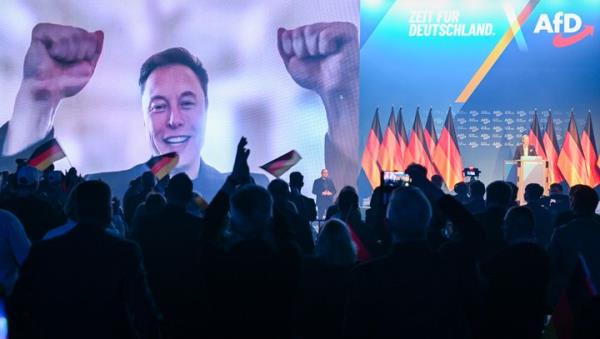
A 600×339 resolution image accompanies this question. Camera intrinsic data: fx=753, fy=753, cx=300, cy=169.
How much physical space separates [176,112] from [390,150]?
4.42m

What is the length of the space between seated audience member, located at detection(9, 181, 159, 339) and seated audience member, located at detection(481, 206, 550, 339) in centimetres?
168

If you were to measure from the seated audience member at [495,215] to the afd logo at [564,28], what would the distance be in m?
11.6

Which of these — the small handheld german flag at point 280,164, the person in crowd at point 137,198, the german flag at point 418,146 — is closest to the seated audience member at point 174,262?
the small handheld german flag at point 280,164

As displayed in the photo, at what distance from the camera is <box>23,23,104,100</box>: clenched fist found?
14852mm

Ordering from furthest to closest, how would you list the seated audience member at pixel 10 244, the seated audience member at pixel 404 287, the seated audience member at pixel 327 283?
the seated audience member at pixel 10 244 < the seated audience member at pixel 327 283 < the seated audience member at pixel 404 287

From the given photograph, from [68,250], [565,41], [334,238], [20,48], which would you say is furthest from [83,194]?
[565,41]

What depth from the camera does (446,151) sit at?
15.5 m

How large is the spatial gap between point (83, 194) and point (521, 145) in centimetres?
1268

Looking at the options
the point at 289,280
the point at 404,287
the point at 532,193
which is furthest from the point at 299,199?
the point at 404,287

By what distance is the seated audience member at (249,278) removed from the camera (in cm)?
298

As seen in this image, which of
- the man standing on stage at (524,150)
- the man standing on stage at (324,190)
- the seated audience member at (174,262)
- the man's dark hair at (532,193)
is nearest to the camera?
the seated audience member at (174,262)

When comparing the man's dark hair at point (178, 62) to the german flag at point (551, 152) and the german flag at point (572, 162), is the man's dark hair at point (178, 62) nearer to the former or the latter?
the german flag at point (551, 152)

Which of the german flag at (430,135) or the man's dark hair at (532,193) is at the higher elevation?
the german flag at (430,135)

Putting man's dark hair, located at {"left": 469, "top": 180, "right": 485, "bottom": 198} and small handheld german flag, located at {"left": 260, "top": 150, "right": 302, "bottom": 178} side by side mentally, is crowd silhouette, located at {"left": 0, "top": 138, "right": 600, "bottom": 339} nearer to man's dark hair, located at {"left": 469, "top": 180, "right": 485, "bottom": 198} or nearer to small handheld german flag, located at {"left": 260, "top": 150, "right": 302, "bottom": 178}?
man's dark hair, located at {"left": 469, "top": 180, "right": 485, "bottom": 198}
